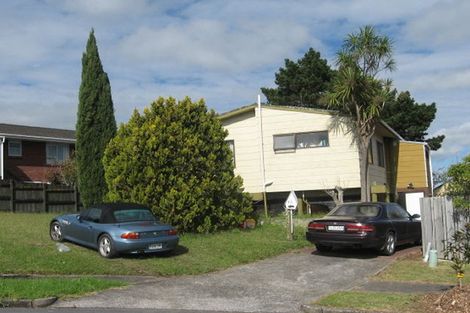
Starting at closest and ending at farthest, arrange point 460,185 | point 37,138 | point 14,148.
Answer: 1. point 460,185
2. point 14,148
3. point 37,138

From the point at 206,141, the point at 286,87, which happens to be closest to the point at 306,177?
the point at 206,141

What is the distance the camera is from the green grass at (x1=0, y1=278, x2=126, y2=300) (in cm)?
998

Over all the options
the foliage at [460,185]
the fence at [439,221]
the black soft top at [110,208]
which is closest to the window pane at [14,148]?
the black soft top at [110,208]

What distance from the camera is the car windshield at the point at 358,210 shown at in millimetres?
15707

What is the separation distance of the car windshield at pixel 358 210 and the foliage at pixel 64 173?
17.6m

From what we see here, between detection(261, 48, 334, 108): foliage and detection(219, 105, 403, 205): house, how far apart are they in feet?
65.1

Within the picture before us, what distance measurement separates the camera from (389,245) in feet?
51.3

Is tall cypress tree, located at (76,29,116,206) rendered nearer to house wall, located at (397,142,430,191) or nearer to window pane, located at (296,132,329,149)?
window pane, located at (296,132,329,149)

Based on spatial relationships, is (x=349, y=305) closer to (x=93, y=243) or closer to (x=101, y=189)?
(x=93, y=243)

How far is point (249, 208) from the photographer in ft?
63.6

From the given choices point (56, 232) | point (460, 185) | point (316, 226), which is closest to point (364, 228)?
point (316, 226)

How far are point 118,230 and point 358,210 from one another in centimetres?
643

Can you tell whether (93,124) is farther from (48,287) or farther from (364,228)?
(48,287)

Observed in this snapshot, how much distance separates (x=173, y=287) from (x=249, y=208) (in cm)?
820
